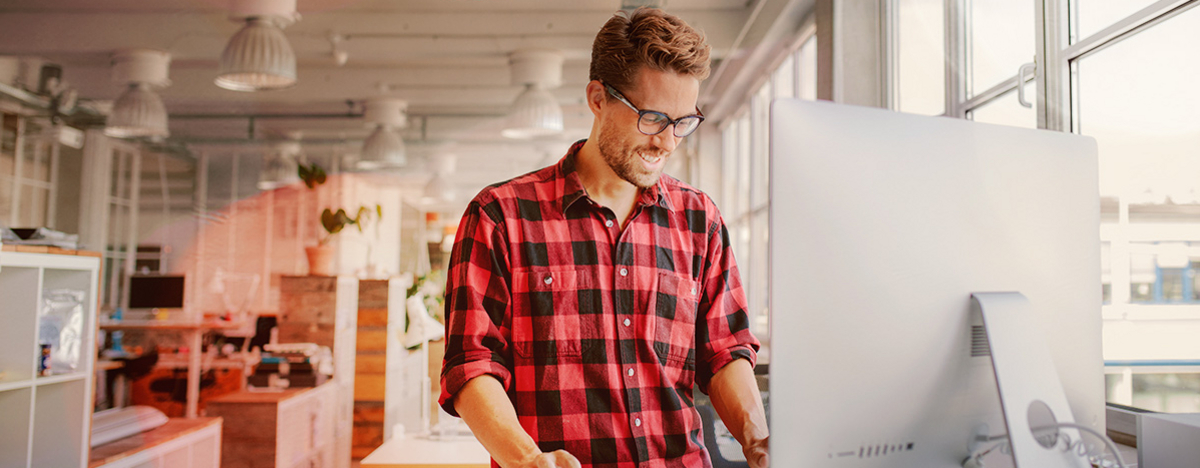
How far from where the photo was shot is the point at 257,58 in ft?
11.7

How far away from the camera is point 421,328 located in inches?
209

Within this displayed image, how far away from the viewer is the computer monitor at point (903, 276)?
2.10ft

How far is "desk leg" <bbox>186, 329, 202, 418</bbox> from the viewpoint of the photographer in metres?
5.93

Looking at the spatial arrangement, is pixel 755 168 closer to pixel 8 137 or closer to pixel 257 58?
pixel 257 58

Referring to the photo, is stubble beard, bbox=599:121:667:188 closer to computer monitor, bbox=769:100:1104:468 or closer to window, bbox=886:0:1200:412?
computer monitor, bbox=769:100:1104:468

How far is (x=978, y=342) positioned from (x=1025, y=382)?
0.18 ft

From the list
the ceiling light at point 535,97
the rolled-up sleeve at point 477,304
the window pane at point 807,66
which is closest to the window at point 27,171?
the ceiling light at point 535,97

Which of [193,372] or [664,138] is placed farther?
[193,372]

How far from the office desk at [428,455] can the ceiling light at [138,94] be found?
340 centimetres

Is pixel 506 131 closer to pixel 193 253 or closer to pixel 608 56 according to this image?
pixel 608 56

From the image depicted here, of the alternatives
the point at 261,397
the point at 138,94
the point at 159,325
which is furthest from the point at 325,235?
the point at 159,325

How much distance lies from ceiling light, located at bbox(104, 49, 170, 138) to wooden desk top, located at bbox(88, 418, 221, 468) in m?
2.35

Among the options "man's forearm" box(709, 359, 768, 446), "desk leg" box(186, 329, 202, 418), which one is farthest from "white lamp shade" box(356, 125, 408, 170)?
"man's forearm" box(709, 359, 768, 446)

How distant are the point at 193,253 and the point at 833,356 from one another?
28.8 feet
